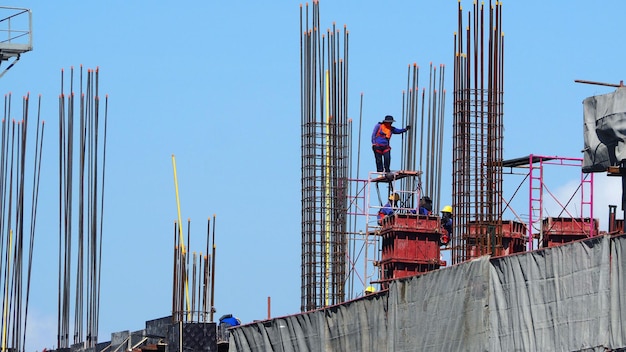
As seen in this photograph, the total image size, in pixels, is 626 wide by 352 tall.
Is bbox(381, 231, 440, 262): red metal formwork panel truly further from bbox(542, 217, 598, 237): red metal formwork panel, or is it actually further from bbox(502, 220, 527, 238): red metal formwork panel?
bbox(542, 217, 598, 237): red metal formwork panel

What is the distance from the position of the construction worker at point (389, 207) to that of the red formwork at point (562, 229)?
14.5ft

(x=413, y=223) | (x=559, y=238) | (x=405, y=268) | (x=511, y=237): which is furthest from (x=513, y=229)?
(x=405, y=268)

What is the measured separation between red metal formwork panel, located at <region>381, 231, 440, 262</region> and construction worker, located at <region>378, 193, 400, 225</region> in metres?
1.32

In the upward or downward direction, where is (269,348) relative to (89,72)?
downward

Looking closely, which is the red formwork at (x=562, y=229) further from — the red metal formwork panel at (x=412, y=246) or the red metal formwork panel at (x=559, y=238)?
the red metal formwork panel at (x=412, y=246)

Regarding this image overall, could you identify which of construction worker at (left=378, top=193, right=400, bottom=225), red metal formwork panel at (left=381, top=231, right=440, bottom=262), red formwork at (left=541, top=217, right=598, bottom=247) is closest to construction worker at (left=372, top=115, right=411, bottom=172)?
construction worker at (left=378, top=193, right=400, bottom=225)

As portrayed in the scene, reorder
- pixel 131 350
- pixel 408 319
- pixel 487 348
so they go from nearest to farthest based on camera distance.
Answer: pixel 487 348
pixel 408 319
pixel 131 350

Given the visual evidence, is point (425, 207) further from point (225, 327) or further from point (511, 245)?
point (225, 327)

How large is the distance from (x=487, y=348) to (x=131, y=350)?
14.6 m

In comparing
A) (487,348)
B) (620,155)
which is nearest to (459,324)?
(487,348)

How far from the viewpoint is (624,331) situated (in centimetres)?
2472

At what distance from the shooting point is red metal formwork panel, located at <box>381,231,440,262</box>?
35.4 meters

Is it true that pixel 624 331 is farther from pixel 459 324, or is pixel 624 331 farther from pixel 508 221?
pixel 508 221

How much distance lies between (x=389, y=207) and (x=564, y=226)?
4.84 m
